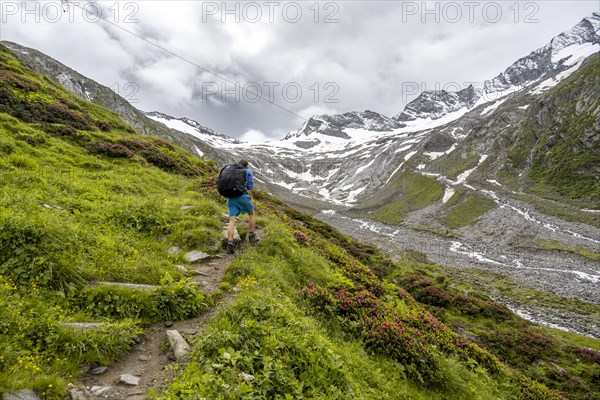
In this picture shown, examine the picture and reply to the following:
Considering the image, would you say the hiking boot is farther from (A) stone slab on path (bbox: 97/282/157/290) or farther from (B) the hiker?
(A) stone slab on path (bbox: 97/282/157/290)

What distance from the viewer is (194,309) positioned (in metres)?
6.65

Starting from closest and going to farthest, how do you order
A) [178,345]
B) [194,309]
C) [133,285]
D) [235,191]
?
[178,345]
[194,309]
[133,285]
[235,191]

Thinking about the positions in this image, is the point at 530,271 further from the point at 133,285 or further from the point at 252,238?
the point at 133,285

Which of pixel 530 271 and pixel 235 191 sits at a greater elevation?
pixel 235 191

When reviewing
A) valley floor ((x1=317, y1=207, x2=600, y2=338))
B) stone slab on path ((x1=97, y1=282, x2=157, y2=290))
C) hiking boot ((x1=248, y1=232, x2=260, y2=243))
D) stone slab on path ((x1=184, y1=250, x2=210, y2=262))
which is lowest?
valley floor ((x1=317, y1=207, x2=600, y2=338))

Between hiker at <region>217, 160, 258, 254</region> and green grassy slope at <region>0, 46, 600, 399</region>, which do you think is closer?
green grassy slope at <region>0, 46, 600, 399</region>

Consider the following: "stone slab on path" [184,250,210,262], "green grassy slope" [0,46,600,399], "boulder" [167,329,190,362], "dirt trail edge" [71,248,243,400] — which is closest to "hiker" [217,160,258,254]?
"green grassy slope" [0,46,600,399]

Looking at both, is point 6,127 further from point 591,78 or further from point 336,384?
point 591,78

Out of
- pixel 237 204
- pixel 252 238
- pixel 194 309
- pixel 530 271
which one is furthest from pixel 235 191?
pixel 530 271

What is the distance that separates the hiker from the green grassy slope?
2.20 feet

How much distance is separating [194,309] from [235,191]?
4.64m

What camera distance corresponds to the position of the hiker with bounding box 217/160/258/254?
10.4 metres

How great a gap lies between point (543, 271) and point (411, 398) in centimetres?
5604

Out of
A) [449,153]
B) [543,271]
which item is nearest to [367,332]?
[543,271]
